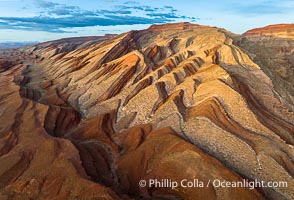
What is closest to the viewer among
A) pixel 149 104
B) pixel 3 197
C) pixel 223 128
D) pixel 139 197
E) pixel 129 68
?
pixel 3 197

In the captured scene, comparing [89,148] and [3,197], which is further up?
[3,197]

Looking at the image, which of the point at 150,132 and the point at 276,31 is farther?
the point at 276,31

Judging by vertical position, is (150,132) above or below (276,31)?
above

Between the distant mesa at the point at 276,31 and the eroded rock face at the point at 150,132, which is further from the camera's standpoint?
the distant mesa at the point at 276,31

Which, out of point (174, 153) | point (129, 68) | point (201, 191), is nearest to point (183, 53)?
point (129, 68)

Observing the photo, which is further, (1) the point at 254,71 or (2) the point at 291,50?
(2) the point at 291,50

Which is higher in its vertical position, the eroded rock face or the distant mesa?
the eroded rock face

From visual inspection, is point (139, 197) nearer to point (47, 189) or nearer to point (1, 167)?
point (47, 189)

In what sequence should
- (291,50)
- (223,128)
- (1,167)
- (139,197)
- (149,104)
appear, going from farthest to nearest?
(291,50), (149,104), (223,128), (1,167), (139,197)
